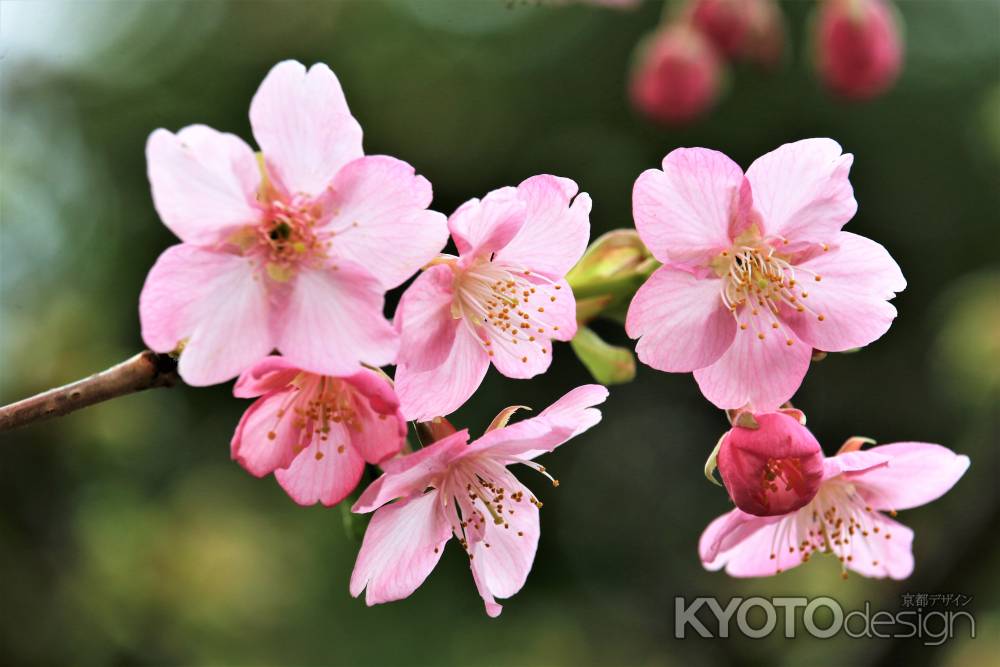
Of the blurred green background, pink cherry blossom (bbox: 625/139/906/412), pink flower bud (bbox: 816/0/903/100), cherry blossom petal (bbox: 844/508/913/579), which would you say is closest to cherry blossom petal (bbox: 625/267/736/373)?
pink cherry blossom (bbox: 625/139/906/412)

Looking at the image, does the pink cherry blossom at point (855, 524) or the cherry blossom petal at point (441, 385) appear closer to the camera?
the cherry blossom petal at point (441, 385)

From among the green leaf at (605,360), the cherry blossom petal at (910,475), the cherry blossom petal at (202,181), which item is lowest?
the cherry blossom petal at (910,475)

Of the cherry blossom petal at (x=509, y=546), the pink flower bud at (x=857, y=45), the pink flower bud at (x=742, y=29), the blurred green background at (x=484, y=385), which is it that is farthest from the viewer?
the blurred green background at (x=484, y=385)

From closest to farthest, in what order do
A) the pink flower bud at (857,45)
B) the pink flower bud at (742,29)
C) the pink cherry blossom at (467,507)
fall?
the pink cherry blossom at (467,507)
the pink flower bud at (857,45)
the pink flower bud at (742,29)

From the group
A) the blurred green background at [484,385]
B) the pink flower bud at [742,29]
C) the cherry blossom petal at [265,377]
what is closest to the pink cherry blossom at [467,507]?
the cherry blossom petal at [265,377]

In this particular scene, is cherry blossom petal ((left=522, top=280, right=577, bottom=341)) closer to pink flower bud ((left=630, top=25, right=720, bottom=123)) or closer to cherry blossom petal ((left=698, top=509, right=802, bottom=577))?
cherry blossom petal ((left=698, top=509, right=802, bottom=577))

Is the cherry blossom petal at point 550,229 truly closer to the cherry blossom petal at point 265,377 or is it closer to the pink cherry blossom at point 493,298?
the pink cherry blossom at point 493,298
